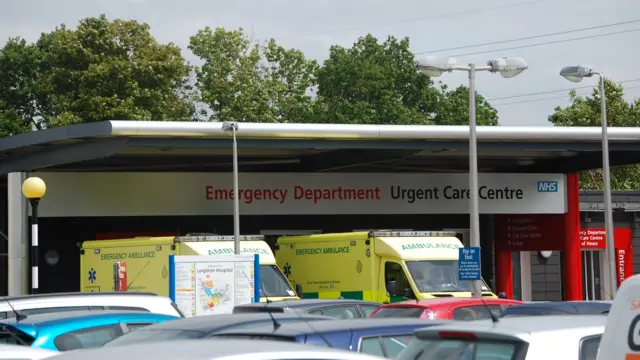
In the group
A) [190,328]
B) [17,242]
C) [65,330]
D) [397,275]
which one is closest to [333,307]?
[65,330]

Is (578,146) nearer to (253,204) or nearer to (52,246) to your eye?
(253,204)

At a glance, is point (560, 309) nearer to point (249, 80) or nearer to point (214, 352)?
point (214, 352)

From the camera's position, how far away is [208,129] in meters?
30.0

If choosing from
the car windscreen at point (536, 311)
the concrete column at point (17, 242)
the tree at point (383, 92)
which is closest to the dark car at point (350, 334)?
the car windscreen at point (536, 311)

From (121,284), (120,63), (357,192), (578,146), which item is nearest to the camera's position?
(121,284)

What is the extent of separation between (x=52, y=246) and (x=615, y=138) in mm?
17235

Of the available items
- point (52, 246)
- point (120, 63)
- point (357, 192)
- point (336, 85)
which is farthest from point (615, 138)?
point (336, 85)

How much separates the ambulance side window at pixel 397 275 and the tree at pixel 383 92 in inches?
1793

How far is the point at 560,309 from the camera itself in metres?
13.2

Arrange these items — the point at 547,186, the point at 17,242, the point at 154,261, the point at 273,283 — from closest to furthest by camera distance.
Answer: the point at 273,283
the point at 154,261
the point at 17,242
the point at 547,186

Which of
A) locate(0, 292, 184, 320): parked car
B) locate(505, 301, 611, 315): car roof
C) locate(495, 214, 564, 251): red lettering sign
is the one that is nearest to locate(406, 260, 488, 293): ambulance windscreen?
locate(505, 301, 611, 315): car roof

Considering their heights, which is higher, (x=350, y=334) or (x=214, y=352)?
(x=214, y=352)

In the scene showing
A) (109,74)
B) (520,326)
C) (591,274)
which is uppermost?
(109,74)

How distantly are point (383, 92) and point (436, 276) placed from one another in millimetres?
49743
